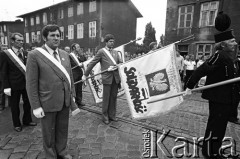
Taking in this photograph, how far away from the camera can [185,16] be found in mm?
14695

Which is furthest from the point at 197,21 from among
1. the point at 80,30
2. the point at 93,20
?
the point at 80,30

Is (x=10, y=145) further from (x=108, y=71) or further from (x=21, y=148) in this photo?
(x=108, y=71)

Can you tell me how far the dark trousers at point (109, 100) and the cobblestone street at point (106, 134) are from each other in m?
0.28

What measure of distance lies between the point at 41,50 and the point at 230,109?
291 cm

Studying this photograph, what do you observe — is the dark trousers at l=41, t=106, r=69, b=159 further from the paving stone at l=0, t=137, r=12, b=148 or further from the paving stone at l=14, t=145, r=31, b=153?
the paving stone at l=0, t=137, r=12, b=148

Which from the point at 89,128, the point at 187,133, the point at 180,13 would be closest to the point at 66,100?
the point at 89,128

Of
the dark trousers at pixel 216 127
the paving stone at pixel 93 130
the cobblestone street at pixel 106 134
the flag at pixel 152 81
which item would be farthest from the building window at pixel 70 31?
the dark trousers at pixel 216 127

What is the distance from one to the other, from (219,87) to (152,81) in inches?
42.2

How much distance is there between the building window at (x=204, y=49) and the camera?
44.8ft

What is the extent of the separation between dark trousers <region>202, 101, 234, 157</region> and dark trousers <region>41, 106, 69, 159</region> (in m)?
2.32

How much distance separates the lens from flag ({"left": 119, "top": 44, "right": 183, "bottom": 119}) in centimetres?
296

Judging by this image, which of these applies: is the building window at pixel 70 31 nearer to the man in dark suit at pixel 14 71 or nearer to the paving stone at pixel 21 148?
the man in dark suit at pixel 14 71

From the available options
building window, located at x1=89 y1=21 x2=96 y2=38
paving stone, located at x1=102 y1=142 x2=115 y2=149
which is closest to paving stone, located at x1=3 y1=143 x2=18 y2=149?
paving stone, located at x1=102 y1=142 x2=115 y2=149

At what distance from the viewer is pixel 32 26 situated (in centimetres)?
3278
